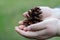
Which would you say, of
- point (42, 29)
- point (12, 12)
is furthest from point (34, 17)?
point (12, 12)

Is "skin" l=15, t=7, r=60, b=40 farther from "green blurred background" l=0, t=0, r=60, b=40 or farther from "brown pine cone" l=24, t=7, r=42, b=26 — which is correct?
"green blurred background" l=0, t=0, r=60, b=40

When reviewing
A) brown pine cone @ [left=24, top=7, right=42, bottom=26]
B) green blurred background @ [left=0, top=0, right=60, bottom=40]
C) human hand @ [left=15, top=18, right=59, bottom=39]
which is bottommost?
human hand @ [left=15, top=18, right=59, bottom=39]

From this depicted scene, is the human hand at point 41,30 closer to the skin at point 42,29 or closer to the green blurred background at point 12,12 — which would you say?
Result: the skin at point 42,29

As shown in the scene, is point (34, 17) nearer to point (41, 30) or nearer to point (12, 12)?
point (41, 30)

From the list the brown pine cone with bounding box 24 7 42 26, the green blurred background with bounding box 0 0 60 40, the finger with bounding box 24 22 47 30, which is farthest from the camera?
the green blurred background with bounding box 0 0 60 40

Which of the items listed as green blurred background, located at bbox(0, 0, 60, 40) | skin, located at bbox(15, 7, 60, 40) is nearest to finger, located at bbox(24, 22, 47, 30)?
skin, located at bbox(15, 7, 60, 40)

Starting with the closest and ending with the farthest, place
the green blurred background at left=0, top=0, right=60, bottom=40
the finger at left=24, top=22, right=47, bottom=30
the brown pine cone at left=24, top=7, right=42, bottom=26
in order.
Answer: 1. the finger at left=24, top=22, right=47, bottom=30
2. the brown pine cone at left=24, top=7, right=42, bottom=26
3. the green blurred background at left=0, top=0, right=60, bottom=40

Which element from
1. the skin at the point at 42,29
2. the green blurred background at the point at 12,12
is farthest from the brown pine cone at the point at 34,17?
the green blurred background at the point at 12,12

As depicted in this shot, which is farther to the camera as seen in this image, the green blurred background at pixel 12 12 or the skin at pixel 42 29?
the green blurred background at pixel 12 12

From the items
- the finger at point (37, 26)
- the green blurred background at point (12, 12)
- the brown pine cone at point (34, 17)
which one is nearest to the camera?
the finger at point (37, 26)
